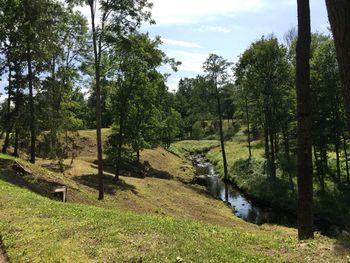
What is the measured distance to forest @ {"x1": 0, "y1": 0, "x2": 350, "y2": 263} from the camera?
1105cm

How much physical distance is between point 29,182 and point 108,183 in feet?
34.9

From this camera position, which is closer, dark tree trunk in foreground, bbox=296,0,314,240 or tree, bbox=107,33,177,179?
dark tree trunk in foreground, bbox=296,0,314,240

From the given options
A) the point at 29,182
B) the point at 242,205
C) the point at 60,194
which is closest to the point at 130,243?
the point at 60,194

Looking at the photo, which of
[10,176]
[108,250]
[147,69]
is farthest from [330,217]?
[108,250]

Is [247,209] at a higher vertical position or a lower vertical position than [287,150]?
lower

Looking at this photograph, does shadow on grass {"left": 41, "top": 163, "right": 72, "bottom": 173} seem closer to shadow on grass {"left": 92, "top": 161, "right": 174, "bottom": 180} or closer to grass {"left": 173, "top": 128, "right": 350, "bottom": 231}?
shadow on grass {"left": 92, "top": 161, "right": 174, "bottom": 180}

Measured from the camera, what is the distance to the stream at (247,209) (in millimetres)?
30047

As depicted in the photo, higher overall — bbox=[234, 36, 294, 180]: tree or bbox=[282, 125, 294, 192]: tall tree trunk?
bbox=[234, 36, 294, 180]: tree

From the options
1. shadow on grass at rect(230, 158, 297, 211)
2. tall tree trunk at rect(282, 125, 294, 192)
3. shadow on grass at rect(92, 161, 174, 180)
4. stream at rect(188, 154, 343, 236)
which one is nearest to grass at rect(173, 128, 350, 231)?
shadow on grass at rect(230, 158, 297, 211)

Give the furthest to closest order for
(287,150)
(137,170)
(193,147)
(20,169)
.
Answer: (193,147), (137,170), (287,150), (20,169)

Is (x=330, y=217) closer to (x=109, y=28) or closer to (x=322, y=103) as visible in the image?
(x=322, y=103)

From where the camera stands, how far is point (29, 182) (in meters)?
25.5

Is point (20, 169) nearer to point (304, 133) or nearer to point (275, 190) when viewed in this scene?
point (304, 133)

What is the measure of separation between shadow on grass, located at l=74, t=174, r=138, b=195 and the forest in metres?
0.24
